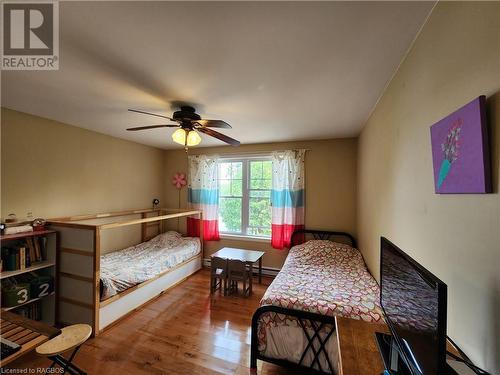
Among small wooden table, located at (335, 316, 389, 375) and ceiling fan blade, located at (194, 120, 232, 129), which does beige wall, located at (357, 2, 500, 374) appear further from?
ceiling fan blade, located at (194, 120, 232, 129)

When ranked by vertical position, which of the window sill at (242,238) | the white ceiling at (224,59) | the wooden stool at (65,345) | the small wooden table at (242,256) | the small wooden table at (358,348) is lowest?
the wooden stool at (65,345)

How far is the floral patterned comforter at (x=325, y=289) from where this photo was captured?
163 centimetres

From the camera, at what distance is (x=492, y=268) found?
0.68 meters

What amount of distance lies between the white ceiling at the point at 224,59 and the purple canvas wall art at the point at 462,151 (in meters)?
0.61

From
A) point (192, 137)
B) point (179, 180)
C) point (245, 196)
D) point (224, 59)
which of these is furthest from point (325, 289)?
point (179, 180)

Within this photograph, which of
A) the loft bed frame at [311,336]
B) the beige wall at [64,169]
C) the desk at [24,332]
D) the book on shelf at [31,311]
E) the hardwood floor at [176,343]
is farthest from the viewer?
the beige wall at [64,169]

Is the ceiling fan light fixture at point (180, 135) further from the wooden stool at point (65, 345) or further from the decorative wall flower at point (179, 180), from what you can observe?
the decorative wall flower at point (179, 180)

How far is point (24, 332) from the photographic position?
4.05 ft

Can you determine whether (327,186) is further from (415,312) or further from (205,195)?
(415,312)

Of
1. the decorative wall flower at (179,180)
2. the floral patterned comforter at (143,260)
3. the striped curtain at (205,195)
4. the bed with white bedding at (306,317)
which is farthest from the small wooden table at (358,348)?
the decorative wall flower at (179,180)

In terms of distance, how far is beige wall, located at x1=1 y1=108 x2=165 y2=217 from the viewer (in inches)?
89.3

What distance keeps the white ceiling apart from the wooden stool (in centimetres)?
192

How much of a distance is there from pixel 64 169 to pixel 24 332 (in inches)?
85.6

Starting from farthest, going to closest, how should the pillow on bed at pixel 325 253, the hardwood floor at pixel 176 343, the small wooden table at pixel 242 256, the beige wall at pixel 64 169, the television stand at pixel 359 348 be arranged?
the small wooden table at pixel 242 256, the pillow on bed at pixel 325 253, the beige wall at pixel 64 169, the hardwood floor at pixel 176 343, the television stand at pixel 359 348
